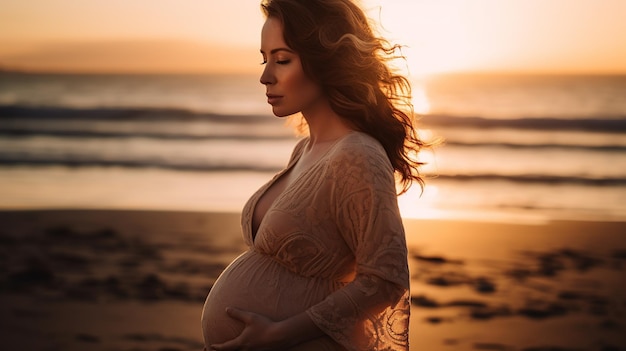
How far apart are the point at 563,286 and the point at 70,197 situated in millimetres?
6964

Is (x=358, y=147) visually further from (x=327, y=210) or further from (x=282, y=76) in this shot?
(x=282, y=76)

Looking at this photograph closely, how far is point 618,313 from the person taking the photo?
Result: 5961mm

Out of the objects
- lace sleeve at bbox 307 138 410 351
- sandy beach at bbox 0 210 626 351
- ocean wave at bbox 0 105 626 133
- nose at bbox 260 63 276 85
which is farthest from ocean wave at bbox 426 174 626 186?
lace sleeve at bbox 307 138 410 351

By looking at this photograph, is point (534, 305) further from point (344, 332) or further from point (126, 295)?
point (344, 332)

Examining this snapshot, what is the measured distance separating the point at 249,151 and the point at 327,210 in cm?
1478

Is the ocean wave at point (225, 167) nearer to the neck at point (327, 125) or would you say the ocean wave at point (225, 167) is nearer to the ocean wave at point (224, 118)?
the ocean wave at point (224, 118)

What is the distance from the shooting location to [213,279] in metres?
6.58

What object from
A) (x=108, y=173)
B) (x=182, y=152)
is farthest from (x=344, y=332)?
(x=182, y=152)

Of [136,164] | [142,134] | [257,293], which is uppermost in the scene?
[257,293]

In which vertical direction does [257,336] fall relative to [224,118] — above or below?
above

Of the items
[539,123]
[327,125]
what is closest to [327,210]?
[327,125]

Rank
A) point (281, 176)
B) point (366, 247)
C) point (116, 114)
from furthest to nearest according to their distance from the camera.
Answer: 1. point (116, 114)
2. point (281, 176)
3. point (366, 247)

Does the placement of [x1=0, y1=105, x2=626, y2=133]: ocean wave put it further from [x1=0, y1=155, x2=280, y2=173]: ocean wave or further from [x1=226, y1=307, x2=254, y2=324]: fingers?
[x1=226, y1=307, x2=254, y2=324]: fingers

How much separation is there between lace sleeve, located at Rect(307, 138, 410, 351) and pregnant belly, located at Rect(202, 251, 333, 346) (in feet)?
0.30
